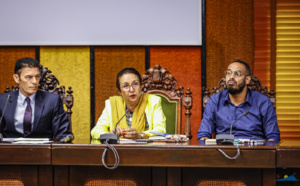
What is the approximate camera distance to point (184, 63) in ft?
12.1

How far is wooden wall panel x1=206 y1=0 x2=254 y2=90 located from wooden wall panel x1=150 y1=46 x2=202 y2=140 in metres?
0.12

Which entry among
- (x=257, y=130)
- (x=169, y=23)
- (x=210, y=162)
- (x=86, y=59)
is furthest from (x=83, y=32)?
(x=210, y=162)

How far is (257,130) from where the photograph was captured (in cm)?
268

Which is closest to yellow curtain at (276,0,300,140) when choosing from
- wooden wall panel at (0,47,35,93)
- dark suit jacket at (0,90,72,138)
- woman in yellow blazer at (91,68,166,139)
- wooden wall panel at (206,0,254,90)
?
wooden wall panel at (206,0,254,90)

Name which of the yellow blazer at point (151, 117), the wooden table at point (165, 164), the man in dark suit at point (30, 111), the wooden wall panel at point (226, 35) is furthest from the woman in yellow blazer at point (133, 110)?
the wooden wall panel at point (226, 35)

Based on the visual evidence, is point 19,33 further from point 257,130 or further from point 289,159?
point 289,159

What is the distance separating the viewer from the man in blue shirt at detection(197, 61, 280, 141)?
105 inches

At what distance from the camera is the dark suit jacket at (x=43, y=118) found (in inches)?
101

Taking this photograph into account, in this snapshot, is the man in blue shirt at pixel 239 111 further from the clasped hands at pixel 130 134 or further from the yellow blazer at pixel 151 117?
the clasped hands at pixel 130 134

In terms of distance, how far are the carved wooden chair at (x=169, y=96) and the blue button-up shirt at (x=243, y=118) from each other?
0.75ft

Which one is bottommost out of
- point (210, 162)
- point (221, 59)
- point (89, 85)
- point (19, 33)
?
point (210, 162)

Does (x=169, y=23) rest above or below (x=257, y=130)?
above

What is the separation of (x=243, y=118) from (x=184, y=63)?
45.9 inches

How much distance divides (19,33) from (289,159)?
2953mm
